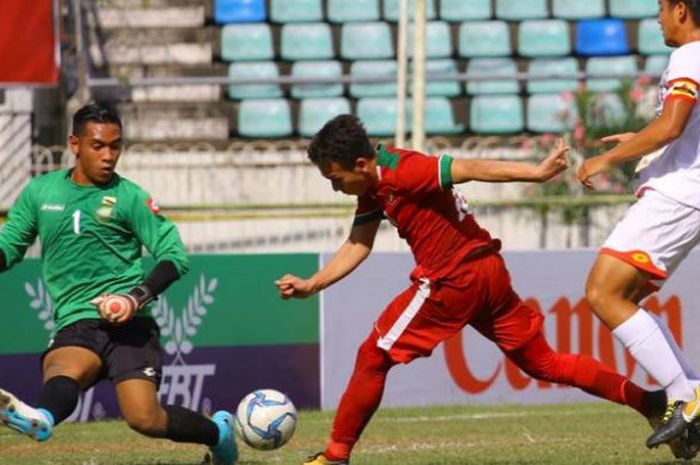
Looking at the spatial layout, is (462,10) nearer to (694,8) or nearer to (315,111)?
(315,111)

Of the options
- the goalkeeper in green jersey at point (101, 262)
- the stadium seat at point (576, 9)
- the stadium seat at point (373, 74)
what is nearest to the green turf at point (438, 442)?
the goalkeeper in green jersey at point (101, 262)

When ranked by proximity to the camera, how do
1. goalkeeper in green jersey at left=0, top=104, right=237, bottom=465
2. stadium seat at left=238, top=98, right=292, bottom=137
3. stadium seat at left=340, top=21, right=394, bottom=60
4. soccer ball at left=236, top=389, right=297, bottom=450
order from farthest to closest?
stadium seat at left=340, top=21, right=394, bottom=60, stadium seat at left=238, top=98, right=292, bottom=137, soccer ball at left=236, top=389, right=297, bottom=450, goalkeeper in green jersey at left=0, top=104, right=237, bottom=465

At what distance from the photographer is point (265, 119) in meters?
19.4

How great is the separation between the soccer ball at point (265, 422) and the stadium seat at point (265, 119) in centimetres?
1111

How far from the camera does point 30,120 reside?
17.5 m

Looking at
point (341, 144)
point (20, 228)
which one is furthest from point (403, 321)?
point (20, 228)

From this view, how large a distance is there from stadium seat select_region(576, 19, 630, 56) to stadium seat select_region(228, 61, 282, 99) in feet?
12.5

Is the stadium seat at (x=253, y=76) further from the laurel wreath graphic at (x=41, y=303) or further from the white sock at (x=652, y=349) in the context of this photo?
the white sock at (x=652, y=349)

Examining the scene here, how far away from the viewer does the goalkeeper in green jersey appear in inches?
313

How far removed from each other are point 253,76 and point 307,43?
86 cm

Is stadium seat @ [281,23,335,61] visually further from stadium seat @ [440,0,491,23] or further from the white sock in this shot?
the white sock

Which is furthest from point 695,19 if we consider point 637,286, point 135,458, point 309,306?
point 309,306

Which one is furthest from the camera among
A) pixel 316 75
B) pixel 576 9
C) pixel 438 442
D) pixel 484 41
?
pixel 576 9

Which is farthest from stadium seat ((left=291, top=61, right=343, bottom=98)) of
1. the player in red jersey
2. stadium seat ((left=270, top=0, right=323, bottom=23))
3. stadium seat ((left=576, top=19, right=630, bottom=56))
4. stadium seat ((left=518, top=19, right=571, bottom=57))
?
the player in red jersey
